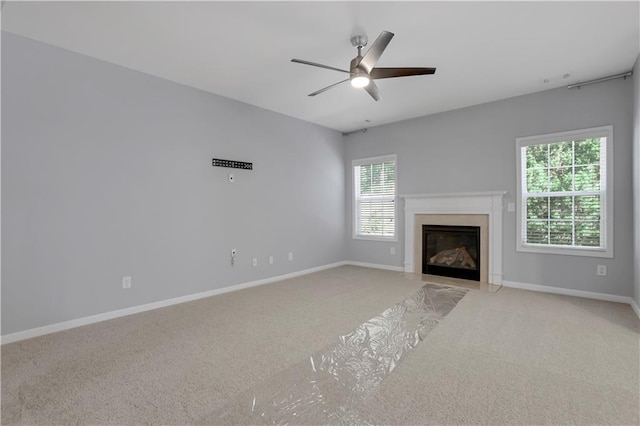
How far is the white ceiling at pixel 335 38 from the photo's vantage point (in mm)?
2414

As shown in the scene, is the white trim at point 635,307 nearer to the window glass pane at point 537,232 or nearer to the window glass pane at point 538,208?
the window glass pane at point 537,232

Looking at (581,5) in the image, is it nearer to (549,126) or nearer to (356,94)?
(549,126)

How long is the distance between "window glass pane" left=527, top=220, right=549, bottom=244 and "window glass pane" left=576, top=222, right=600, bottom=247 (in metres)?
0.33

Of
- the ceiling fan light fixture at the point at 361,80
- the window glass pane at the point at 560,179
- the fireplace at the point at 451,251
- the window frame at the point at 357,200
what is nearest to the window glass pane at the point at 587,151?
the window glass pane at the point at 560,179

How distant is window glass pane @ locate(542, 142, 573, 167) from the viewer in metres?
3.96

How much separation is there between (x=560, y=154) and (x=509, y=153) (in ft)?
1.91

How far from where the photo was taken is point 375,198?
→ 5875mm

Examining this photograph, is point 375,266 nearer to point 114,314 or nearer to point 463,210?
point 463,210

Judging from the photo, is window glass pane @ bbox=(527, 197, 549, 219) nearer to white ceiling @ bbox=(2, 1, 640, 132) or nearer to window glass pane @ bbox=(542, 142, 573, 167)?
window glass pane @ bbox=(542, 142, 573, 167)

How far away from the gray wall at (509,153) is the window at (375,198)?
153mm

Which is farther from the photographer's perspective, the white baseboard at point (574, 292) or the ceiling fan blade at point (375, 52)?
the white baseboard at point (574, 292)

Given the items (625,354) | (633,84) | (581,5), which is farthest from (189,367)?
(633,84)

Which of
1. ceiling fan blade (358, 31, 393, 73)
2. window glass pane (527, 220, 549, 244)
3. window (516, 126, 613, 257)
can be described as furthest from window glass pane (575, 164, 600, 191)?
ceiling fan blade (358, 31, 393, 73)

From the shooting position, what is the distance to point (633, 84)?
344cm
